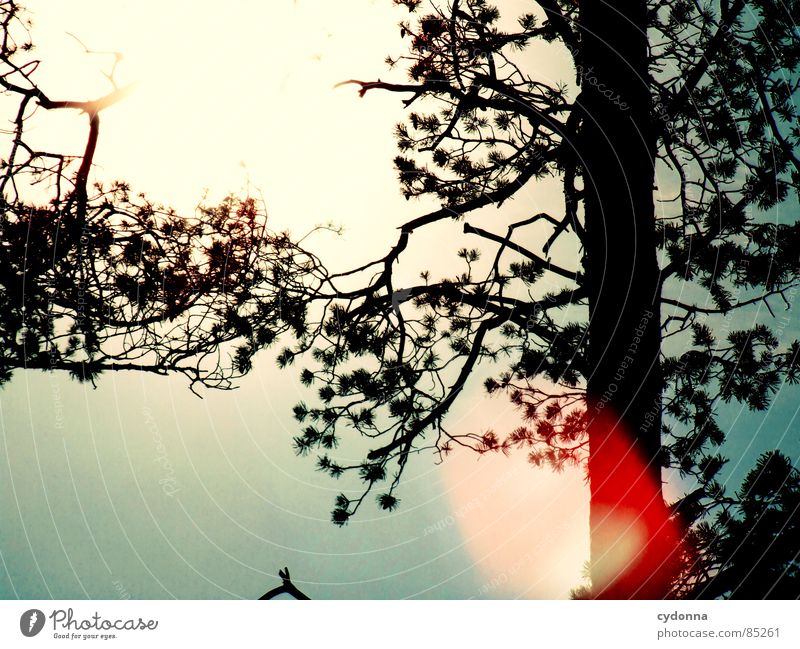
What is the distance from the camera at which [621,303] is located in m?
2.53

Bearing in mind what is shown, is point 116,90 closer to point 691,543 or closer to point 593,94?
point 593,94

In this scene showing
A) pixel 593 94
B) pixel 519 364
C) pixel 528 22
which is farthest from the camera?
pixel 519 364

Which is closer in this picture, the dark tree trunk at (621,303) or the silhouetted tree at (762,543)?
the silhouetted tree at (762,543)

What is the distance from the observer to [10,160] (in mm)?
2352

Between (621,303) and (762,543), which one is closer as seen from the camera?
(762,543)

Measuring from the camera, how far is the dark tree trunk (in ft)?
7.61

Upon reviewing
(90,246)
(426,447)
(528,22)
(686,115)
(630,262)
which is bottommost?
(426,447)

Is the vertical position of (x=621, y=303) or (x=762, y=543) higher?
(x=621, y=303)

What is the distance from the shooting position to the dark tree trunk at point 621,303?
2.32 m

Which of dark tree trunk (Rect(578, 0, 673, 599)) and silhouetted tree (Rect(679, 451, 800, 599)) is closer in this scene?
silhouetted tree (Rect(679, 451, 800, 599))

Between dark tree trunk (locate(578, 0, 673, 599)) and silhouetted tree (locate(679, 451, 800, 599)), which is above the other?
dark tree trunk (locate(578, 0, 673, 599))

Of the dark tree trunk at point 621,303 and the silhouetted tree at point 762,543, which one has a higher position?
the dark tree trunk at point 621,303
